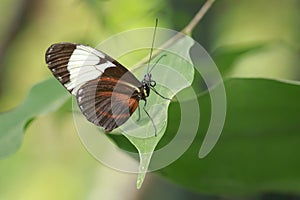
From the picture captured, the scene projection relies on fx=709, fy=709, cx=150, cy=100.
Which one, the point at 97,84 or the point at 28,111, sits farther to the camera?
the point at 28,111

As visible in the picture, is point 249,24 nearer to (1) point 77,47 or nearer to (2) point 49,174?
(2) point 49,174

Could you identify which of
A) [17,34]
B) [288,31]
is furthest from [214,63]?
[17,34]

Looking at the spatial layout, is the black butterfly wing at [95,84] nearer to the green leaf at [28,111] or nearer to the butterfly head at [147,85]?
the butterfly head at [147,85]

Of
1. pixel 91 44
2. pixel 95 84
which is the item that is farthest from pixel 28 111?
pixel 91 44

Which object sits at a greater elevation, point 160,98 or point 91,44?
point 160,98

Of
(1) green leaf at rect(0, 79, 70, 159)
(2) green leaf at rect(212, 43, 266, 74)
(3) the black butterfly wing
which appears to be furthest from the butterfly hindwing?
(2) green leaf at rect(212, 43, 266, 74)

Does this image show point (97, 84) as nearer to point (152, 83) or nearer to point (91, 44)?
point (152, 83)
